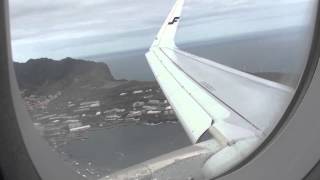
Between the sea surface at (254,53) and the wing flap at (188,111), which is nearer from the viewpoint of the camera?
the sea surface at (254,53)

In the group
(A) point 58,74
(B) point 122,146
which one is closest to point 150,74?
(B) point 122,146

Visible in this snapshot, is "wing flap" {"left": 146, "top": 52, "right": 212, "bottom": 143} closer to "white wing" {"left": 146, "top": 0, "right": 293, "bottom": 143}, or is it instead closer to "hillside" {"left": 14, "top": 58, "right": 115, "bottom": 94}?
"white wing" {"left": 146, "top": 0, "right": 293, "bottom": 143}

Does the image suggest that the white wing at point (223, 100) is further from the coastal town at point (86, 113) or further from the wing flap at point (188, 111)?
the coastal town at point (86, 113)

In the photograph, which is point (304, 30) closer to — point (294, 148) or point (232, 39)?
point (232, 39)

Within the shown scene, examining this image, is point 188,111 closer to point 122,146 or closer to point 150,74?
point 150,74

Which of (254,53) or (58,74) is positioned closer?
(58,74)

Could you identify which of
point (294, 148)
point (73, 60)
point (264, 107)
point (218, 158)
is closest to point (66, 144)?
point (73, 60)

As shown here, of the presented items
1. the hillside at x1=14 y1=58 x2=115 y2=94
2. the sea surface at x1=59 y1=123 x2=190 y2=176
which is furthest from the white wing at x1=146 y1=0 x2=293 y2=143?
the hillside at x1=14 y1=58 x2=115 y2=94

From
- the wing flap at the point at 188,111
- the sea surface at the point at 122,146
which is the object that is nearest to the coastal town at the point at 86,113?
the sea surface at the point at 122,146

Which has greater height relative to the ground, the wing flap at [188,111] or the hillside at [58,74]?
the hillside at [58,74]
